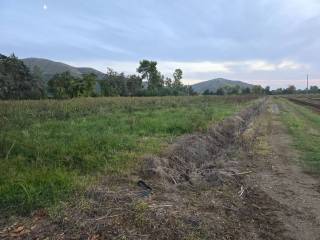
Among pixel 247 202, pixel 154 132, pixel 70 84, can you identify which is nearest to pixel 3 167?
pixel 247 202

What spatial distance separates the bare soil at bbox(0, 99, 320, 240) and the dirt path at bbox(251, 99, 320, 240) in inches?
0.5

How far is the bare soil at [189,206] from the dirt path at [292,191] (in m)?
0.01

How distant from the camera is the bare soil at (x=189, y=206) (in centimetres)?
443

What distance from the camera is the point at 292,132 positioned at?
15820 mm

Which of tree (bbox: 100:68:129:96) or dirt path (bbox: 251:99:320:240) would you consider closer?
dirt path (bbox: 251:99:320:240)

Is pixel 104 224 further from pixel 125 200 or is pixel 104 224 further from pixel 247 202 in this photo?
pixel 247 202

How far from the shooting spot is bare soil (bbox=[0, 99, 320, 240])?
4.43 meters

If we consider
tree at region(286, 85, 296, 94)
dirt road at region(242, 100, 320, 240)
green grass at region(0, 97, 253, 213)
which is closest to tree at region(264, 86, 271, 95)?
tree at region(286, 85, 296, 94)

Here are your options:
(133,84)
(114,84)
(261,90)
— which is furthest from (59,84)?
(261,90)

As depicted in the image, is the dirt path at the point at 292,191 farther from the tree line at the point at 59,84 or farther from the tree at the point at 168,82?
the tree at the point at 168,82

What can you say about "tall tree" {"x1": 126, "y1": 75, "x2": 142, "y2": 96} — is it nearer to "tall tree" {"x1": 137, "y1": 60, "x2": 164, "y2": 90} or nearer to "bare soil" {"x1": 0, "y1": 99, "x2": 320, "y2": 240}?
"tall tree" {"x1": 137, "y1": 60, "x2": 164, "y2": 90}

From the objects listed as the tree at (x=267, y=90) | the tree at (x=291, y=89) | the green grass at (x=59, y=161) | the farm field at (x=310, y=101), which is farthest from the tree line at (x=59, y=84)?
the tree at (x=291, y=89)

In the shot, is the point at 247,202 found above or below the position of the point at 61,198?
below

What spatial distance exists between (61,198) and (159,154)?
12.5 feet
